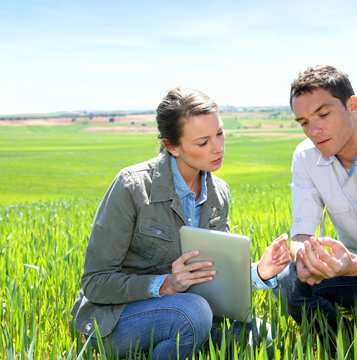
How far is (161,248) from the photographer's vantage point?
2.24m

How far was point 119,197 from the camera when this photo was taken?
6.93ft

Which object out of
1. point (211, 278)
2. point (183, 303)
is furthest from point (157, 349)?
point (211, 278)

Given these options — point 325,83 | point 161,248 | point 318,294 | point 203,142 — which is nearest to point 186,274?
point 161,248

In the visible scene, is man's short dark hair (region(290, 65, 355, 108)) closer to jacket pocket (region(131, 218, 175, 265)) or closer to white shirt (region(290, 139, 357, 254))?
white shirt (region(290, 139, 357, 254))

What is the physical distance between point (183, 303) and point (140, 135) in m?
66.1

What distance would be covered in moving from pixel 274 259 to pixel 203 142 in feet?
2.11

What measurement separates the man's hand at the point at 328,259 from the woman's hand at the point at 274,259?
0.11m

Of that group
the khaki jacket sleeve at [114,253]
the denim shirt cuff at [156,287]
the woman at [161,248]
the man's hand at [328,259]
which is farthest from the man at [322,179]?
the khaki jacket sleeve at [114,253]

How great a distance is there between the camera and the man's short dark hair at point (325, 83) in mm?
2504

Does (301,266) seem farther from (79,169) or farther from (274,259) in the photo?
(79,169)

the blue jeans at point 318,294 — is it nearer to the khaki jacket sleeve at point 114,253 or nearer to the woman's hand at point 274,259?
the woman's hand at point 274,259

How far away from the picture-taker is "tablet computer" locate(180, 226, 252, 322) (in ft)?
6.46

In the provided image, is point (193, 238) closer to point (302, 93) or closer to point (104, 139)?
point (302, 93)

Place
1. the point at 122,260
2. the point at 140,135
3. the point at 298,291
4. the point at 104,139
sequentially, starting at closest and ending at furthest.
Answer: the point at 122,260 → the point at 298,291 → the point at 104,139 → the point at 140,135
